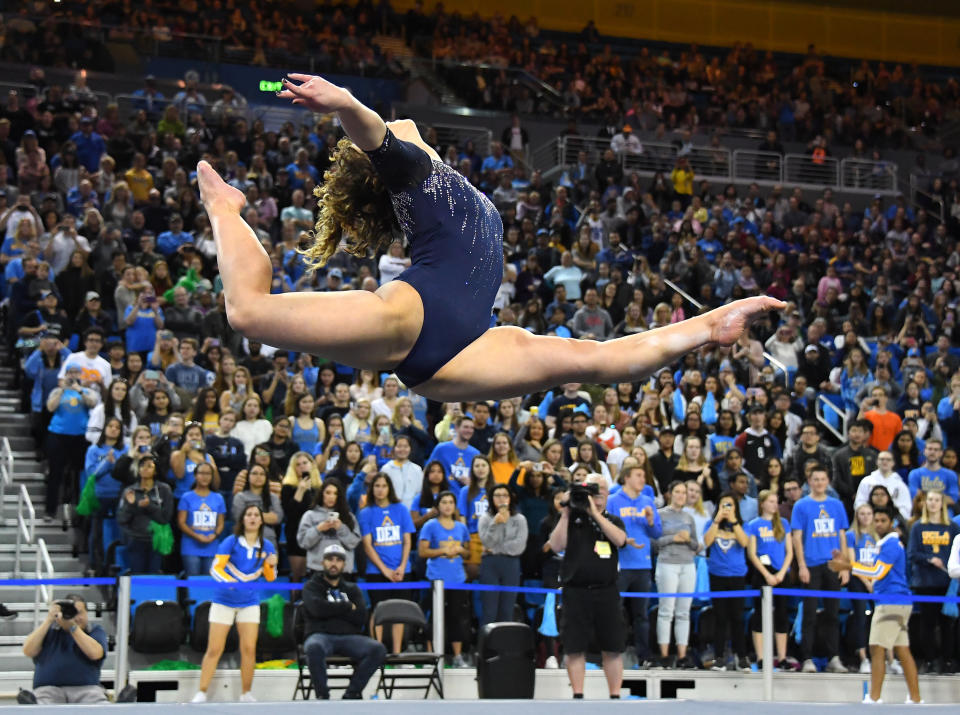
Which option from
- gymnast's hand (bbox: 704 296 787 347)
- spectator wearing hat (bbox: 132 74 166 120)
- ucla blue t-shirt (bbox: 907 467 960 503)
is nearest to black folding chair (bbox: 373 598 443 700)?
ucla blue t-shirt (bbox: 907 467 960 503)

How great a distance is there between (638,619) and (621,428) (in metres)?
2.31

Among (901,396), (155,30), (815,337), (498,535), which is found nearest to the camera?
(498,535)

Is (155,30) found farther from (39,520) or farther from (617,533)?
(617,533)

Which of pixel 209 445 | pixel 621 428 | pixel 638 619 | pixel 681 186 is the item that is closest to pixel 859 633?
pixel 638 619

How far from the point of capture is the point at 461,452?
11.2 meters

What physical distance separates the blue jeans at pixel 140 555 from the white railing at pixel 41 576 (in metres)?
0.60

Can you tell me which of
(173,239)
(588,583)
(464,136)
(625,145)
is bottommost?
(588,583)

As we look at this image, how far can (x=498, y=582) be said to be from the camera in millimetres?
10281

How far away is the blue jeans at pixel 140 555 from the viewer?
9906 millimetres

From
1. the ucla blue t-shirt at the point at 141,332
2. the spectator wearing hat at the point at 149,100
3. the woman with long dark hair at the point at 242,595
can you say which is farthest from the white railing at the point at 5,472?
the spectator wearing hat at the point at 149,100

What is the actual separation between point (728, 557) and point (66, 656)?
547 cm

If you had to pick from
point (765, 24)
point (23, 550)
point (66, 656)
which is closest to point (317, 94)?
point (66, 656)

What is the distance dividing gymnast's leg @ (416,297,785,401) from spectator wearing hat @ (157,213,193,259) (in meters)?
9.52

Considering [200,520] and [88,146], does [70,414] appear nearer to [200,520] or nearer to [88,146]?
[200,520]
